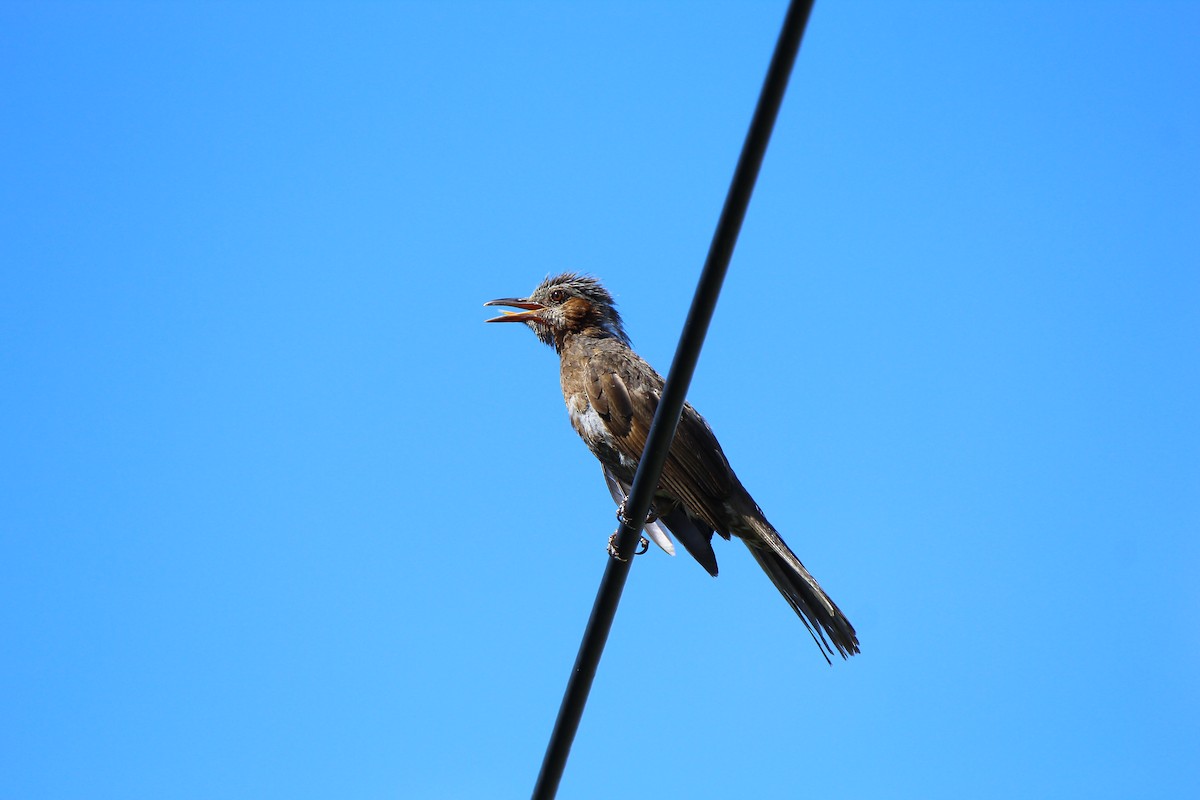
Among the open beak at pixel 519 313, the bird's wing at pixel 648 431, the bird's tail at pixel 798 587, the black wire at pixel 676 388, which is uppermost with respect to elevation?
the open beak at pixel 519 313

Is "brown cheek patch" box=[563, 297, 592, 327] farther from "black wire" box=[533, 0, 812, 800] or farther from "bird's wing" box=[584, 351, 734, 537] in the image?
"black wire" box=[533, 0, 812, 800]

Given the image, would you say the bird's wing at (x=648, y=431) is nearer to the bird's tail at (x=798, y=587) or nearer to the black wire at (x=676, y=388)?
the bird's tail at (x=798, y=587)

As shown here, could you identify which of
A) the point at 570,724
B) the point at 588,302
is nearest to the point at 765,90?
the point at 570,724

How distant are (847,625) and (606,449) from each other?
1744 mm

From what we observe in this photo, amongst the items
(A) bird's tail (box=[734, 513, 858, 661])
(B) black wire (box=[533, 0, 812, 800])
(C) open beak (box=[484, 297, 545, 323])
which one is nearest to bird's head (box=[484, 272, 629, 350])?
(C) open beak (box=[484, 297, 545, 323])

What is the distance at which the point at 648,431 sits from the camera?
5.47 m

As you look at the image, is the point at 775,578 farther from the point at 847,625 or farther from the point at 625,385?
the point at 625,385

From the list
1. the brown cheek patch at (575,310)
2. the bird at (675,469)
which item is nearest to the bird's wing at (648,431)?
the bird at (675,469)

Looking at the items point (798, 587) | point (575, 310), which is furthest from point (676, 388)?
point (575, 310)

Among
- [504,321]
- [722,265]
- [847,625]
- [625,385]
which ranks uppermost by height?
[504,321]

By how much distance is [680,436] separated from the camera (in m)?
5.57

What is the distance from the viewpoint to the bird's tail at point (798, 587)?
15.6ft

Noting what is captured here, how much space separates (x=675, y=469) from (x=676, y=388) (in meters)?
2.62

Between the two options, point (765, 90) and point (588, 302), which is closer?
point (765, 90)
